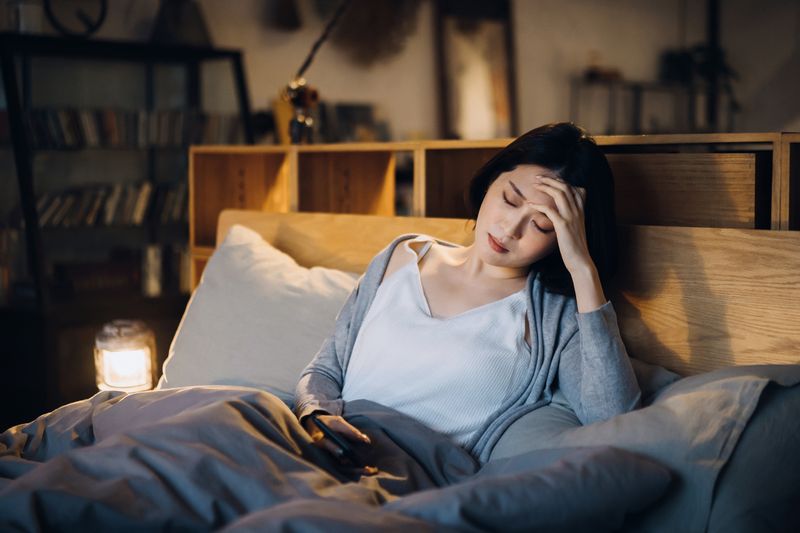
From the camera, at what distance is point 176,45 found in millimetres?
4043

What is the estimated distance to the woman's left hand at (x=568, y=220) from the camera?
5.52ft

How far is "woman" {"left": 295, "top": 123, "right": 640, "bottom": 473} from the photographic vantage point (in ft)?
5.44

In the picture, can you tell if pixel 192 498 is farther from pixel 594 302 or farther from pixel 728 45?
Result: pixel 728 45

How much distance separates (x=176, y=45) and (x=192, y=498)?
10.5 feet

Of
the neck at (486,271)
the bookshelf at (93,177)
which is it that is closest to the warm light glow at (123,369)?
the bookshelf at (93,177)

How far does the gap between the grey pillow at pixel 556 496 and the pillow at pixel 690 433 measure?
0.04 m

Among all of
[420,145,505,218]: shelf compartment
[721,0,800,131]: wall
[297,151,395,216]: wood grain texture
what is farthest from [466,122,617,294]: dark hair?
[721,0,800,131]: wall

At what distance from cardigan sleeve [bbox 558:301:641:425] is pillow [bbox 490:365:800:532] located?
0.10 metres

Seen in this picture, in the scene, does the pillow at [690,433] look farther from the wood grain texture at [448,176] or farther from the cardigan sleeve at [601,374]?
the wood grain texture at [448,176]

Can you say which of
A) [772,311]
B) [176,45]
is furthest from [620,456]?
[176,45]

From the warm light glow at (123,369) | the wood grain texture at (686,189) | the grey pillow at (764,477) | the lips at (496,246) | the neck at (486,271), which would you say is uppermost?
the wood grain texture at (686,189)

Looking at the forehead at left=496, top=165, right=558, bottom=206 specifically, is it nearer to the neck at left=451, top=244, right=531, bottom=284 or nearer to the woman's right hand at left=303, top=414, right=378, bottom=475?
the neck at left=451, top=244, right=531, bottom=284

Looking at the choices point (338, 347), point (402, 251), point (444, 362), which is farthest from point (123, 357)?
point (444, 362)

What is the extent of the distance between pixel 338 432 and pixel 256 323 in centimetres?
69
